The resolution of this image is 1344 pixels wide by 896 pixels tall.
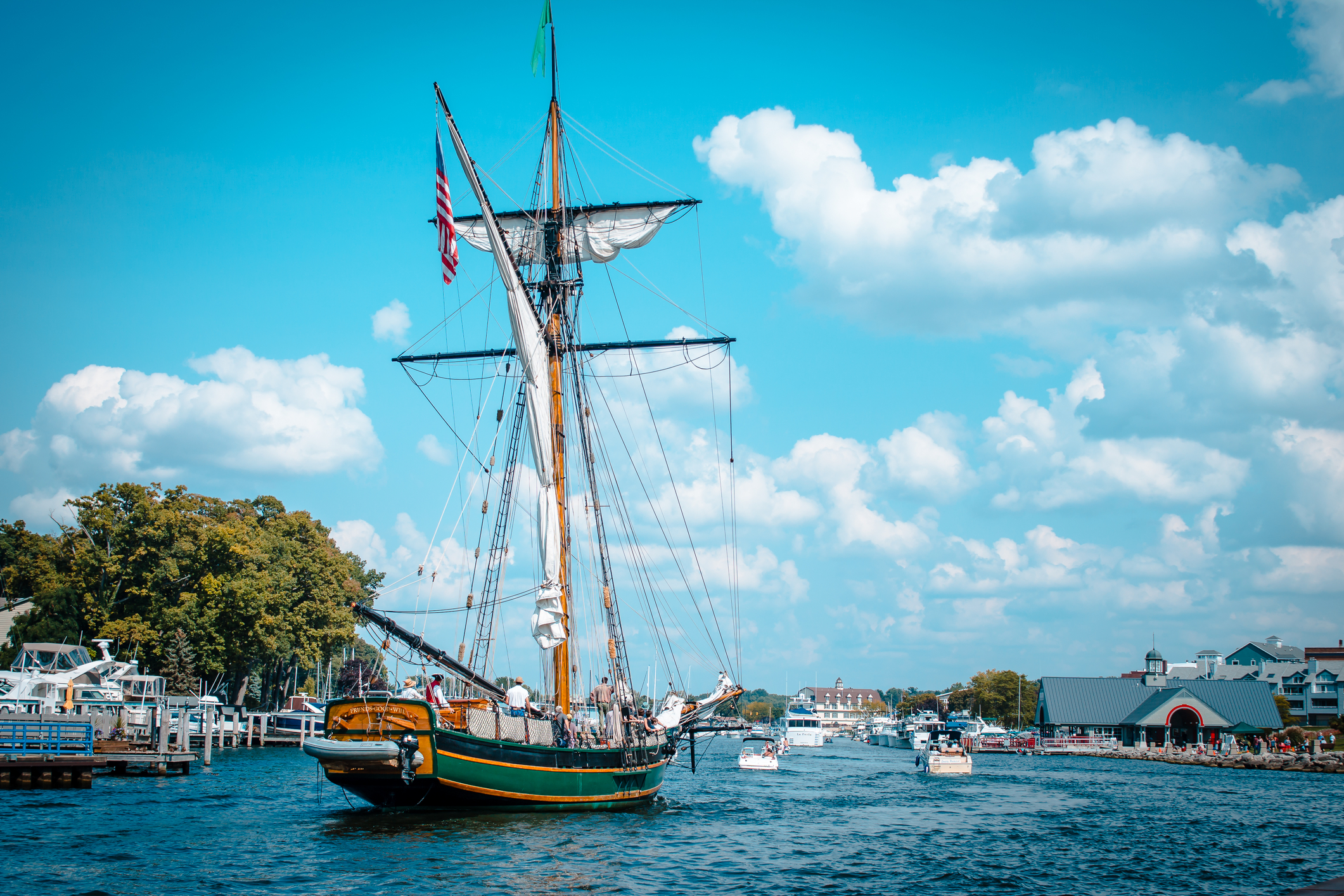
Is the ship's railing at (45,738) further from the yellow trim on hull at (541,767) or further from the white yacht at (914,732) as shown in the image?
the white yacht at (914,732)

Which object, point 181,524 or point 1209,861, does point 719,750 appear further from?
point 1209,861

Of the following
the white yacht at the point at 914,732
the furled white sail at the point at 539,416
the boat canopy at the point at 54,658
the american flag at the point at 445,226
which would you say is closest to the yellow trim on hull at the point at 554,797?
the furled white sail at the point at 539,416

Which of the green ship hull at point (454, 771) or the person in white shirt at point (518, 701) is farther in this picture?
the person in white shirt at point (518, 701)

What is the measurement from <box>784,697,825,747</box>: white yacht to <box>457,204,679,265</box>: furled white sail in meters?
91.2

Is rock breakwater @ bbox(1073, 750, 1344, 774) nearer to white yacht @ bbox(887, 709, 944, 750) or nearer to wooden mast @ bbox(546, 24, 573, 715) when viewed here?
white yacht @ bbox(887, 709, 944, 750)

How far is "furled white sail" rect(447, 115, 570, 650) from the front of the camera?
3053 cm

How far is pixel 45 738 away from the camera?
33656mm

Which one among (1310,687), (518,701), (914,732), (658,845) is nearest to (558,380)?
(518,701)

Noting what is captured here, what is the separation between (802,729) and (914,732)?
14.2 m

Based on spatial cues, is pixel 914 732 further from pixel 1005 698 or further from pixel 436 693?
pixel 436 693

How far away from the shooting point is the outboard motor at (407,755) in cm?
2331

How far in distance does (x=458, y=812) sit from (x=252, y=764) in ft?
89.7

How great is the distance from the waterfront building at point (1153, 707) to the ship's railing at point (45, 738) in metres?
85.0

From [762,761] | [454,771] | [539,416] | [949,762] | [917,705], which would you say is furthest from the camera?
[917,705]
